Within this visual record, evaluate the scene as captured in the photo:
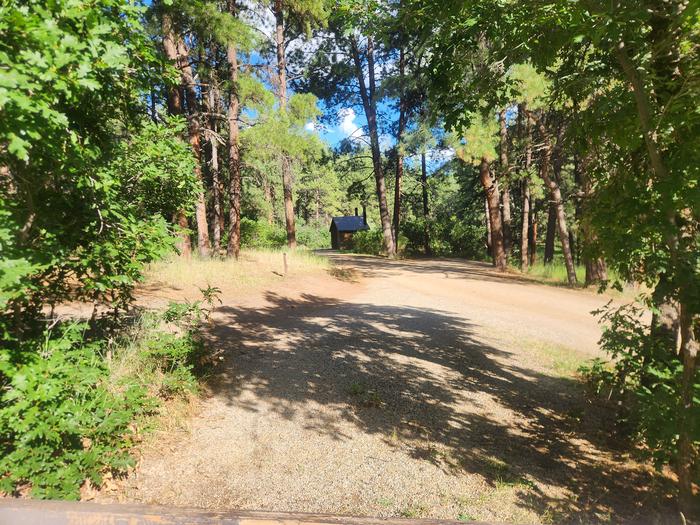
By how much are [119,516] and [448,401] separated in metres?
4.75

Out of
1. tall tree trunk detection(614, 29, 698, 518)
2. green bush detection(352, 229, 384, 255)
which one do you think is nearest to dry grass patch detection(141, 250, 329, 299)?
tall tree trunk detection(614, 29, 698, 518)

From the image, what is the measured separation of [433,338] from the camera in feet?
25.0

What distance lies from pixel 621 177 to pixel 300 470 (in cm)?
406

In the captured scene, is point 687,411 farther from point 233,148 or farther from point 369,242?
point 369,242

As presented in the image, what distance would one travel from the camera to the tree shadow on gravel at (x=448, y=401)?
3588 millimetres

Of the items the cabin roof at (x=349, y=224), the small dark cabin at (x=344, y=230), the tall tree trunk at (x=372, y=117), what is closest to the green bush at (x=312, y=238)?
the small dark cabin at (x=344, y=230)

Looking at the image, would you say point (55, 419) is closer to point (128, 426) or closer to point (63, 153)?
point (128, 426)

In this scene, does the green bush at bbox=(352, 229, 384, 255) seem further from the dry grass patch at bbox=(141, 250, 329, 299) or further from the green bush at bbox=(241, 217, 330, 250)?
the dry grass patch at bbox=(141, 250, 329, 299)

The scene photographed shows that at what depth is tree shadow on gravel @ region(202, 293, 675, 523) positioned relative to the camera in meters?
3.59

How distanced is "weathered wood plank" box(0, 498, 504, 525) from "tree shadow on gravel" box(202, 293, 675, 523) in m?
3.24

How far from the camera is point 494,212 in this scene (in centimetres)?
1703

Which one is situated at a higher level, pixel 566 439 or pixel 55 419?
pixel 55 419

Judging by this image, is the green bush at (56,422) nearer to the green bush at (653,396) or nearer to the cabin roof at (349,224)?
the green bush at (653,396)

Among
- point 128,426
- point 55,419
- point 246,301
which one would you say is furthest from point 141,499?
point 246,301
